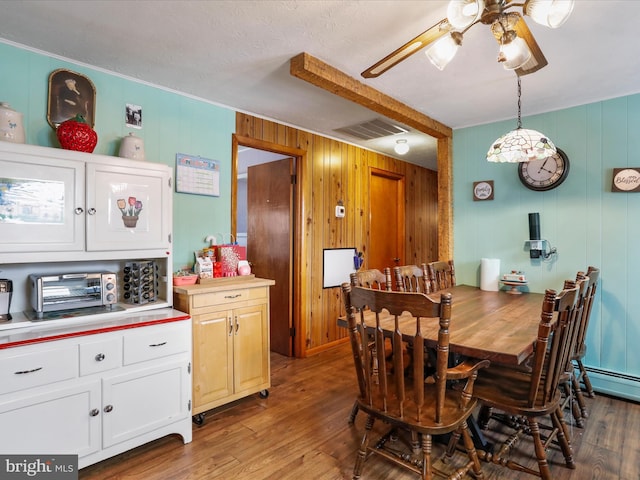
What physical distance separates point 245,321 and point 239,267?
455 mm

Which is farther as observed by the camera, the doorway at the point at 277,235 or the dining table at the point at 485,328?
the doorway at the point at 277,235

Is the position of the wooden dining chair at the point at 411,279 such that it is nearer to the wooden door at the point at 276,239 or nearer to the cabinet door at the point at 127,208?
the wooden door at the point at 276,239

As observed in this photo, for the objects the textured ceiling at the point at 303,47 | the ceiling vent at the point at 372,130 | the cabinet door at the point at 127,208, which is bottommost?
the cabinet door at the point at 127,208

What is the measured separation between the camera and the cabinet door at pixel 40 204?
1772 mm

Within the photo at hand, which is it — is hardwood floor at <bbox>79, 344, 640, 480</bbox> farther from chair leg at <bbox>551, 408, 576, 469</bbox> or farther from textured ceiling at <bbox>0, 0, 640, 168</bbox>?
textured ceiling at <bbox>0, 0, 640, 168</bbox>

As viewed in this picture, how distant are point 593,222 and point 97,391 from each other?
3.66 meters

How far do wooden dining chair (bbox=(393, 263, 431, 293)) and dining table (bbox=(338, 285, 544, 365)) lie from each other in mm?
169

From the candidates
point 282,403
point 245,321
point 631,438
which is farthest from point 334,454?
point 631,438

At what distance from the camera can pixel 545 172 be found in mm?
3074

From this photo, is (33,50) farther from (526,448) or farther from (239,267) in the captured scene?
(526,448)

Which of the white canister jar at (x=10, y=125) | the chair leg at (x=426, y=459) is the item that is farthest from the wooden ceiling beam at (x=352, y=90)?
the chair leg at (x=426, y=459)

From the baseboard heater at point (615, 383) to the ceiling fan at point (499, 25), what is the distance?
2.50 metres

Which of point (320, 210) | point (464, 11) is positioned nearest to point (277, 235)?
point (320, 210)

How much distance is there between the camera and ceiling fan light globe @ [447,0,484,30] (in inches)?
53.2
